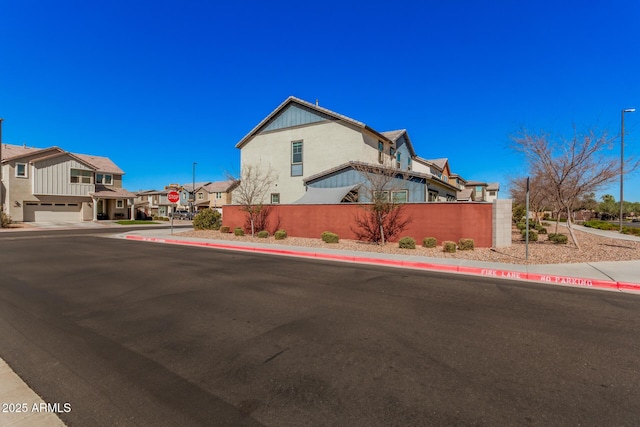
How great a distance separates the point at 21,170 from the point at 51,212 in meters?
5.35

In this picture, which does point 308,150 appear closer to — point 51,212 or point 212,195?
point 51,212

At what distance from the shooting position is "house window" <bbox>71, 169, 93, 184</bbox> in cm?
3828

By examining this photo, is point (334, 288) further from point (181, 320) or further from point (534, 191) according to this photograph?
point (534, 191)

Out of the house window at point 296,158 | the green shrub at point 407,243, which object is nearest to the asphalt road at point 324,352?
the green shrub at point 407,243

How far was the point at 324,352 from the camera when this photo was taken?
413cm

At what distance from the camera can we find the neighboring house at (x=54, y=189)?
3422cm

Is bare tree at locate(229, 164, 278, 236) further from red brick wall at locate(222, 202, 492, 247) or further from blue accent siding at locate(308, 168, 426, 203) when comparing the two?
blue accent siding at locate(308, 168, 426, 203)

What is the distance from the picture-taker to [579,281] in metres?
8.27

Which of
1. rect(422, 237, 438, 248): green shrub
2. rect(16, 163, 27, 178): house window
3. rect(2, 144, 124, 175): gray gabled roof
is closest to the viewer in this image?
rect(422, 237, 438, 248): green shrub

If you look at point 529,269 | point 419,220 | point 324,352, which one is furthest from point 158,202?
point 324,352

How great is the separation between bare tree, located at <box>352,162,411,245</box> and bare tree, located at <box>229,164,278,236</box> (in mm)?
6874

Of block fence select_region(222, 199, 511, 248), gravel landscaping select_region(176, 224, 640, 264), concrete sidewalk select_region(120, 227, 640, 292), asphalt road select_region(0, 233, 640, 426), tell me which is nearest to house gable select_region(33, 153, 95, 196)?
block fence select_region(222, 199, 511, 248)

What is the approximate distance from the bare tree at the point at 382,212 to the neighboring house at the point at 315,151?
3.19 metres

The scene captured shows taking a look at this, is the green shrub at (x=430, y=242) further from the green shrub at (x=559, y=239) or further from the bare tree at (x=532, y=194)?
the bare tree at (x=532, y=194)
